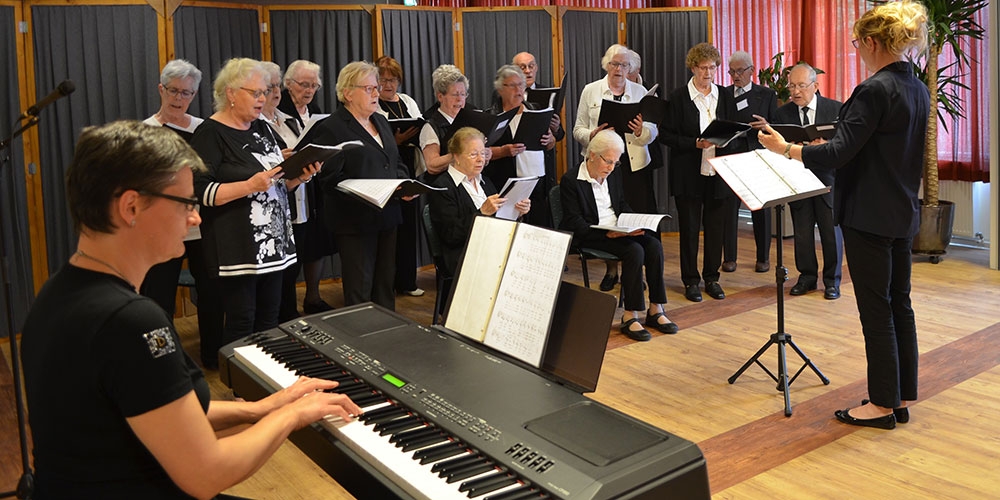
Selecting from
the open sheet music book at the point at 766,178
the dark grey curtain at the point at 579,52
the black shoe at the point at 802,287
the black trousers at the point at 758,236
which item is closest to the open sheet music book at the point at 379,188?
the open sheet music book at the point at 766,178

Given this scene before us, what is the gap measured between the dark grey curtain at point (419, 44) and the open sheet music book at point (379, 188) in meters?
2.28

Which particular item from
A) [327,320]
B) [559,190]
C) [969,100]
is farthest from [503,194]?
[969,100]

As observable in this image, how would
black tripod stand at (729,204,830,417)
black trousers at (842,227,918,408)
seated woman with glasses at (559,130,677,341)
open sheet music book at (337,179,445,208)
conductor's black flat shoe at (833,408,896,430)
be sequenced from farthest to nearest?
seated woman with glasses at (559,130,677,341) → open sheet music book at (337,179,445,208) → black tripod stand at (729,204,830,417) → conductor's black flat shoe at (833,408,896,430) → black trousers at (842,227,918,408)

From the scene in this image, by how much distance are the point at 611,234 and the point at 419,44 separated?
7.68 ft

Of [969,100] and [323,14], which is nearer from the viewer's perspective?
[323,14]

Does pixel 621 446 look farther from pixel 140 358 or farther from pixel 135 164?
pixel 135 164

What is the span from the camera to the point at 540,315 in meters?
2.12

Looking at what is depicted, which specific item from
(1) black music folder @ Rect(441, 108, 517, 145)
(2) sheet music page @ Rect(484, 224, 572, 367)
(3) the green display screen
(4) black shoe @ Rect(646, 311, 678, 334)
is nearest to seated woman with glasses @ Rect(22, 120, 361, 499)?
(3) the green display screen

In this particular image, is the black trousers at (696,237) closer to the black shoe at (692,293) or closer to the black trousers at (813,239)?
the black shoe at (692,293)

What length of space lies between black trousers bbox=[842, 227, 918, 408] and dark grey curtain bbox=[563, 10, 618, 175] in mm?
3891

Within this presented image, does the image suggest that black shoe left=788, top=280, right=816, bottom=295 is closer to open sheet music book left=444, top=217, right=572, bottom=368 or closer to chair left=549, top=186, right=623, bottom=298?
chair left=549, top=186, right=623, bottom=298

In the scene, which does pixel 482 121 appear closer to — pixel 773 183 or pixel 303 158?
pixel 303 158

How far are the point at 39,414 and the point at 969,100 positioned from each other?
696 centimetres

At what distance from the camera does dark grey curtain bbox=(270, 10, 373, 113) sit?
6023mm
